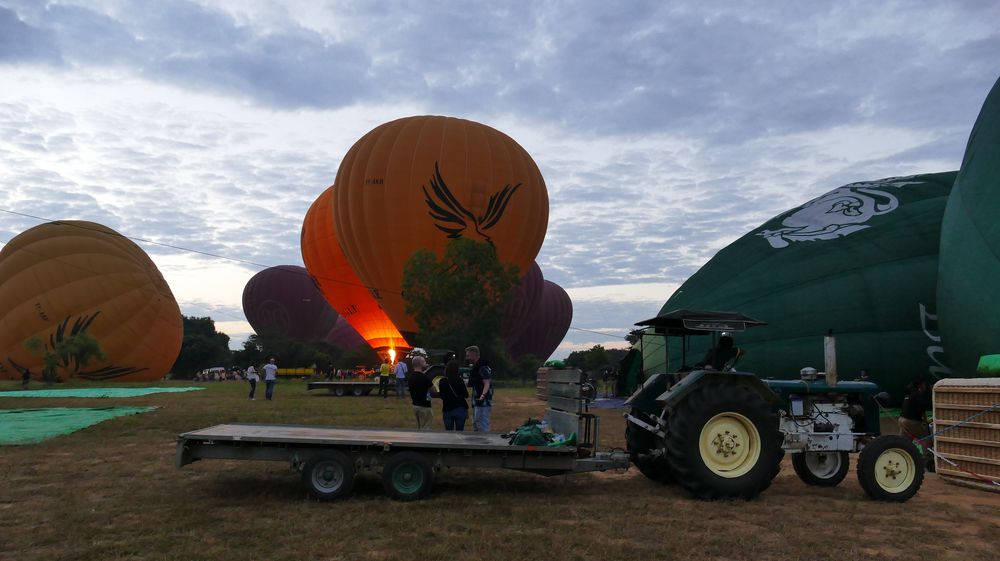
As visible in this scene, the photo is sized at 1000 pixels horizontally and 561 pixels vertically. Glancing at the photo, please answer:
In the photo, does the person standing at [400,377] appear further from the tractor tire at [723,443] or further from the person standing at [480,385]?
the tractor tire at [723,443]

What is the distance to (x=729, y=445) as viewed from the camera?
8.26m

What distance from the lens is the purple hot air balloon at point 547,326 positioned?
67.0 meters

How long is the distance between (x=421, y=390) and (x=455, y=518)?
4186 millimetres

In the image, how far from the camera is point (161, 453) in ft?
35.5

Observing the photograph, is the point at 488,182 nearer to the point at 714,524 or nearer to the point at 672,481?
the point at 672,481

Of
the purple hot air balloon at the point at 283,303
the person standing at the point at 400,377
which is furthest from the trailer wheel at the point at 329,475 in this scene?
the purple hot air balloon at the point at 283,303

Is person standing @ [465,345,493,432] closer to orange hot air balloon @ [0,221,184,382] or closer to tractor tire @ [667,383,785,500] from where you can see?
tractor tire @ [667,383,785,500]

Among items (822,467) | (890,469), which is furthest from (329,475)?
(890,469)

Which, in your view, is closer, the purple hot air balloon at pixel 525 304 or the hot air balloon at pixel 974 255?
the hot air balloon at pixel 974 255

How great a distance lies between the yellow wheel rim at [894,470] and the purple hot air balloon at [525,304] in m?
45.1

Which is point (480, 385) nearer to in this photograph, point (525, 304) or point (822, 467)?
point (822, 467)

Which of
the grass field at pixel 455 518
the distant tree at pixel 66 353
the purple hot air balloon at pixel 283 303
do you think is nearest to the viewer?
the grass field at pixel 455 518

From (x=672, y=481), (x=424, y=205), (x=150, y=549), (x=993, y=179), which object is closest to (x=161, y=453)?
(x=150, y=549)

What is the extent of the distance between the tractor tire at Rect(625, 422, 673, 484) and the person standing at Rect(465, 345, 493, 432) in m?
2.58
